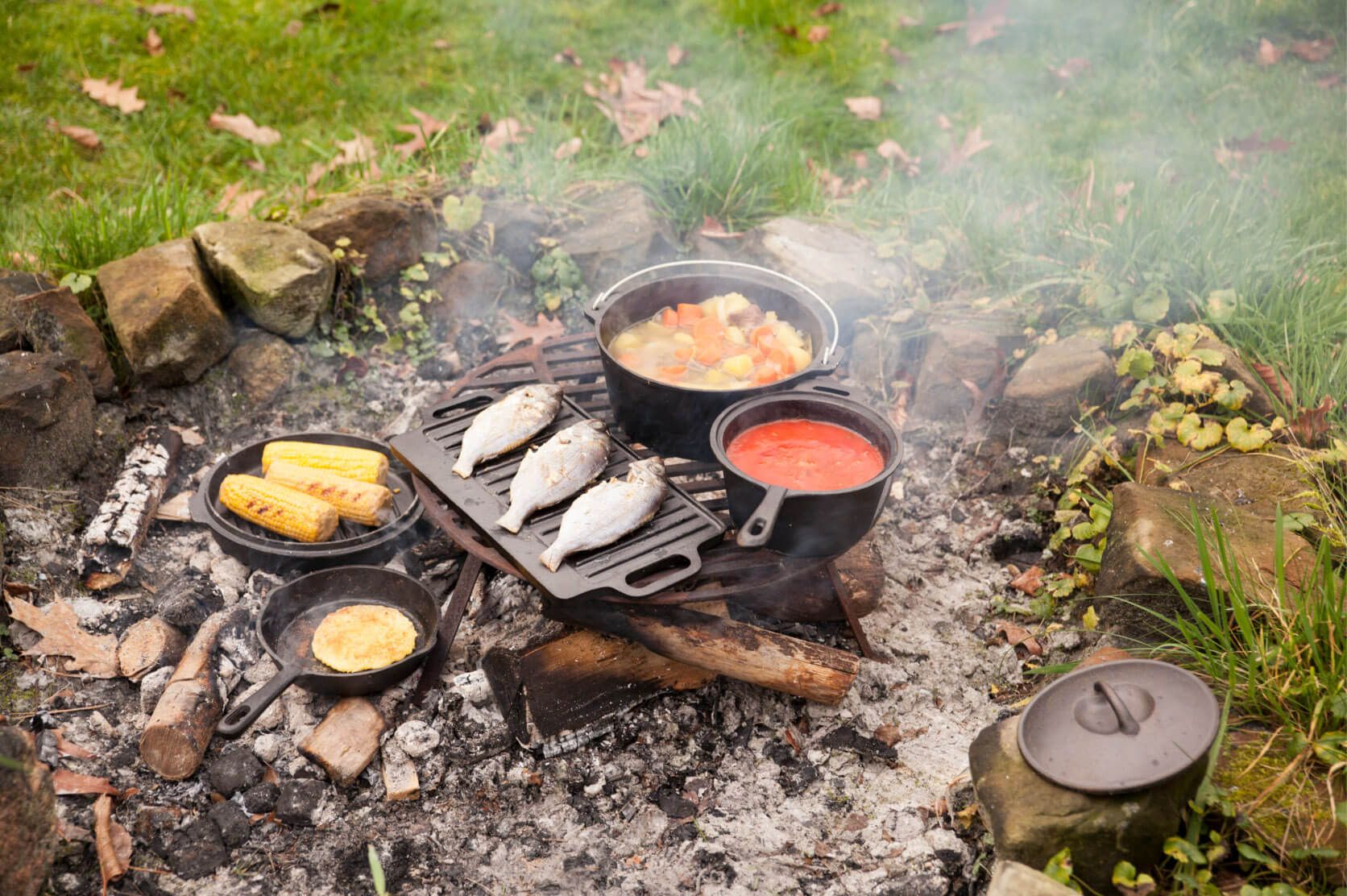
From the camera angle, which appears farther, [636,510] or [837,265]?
[837,265]

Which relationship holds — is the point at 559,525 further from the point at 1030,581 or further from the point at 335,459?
the point at 1030,581

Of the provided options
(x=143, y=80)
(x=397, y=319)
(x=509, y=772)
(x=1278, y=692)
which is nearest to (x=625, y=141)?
(x=397, y=319)

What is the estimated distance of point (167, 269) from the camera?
14.6 feet

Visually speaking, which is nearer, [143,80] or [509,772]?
[509,772]

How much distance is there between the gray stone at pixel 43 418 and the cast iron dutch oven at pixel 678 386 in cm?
216

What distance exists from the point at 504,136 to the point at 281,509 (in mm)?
3172

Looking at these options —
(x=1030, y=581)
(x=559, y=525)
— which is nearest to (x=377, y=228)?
(x=559, y=525)

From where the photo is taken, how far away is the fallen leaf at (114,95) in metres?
6.40

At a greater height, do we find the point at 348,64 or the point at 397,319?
the point at 348,64

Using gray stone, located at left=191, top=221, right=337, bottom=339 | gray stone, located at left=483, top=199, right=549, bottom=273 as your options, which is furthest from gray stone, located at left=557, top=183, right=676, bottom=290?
gray stone, located at left=191, top=221, right=337, bottom=339

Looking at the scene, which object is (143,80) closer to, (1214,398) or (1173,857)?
(1214,398)

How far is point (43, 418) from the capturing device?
Result: 3826 mm

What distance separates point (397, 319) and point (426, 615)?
2.08m

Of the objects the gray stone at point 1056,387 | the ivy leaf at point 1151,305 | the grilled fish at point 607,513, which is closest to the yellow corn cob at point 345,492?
the grilled fish at point 607,513
